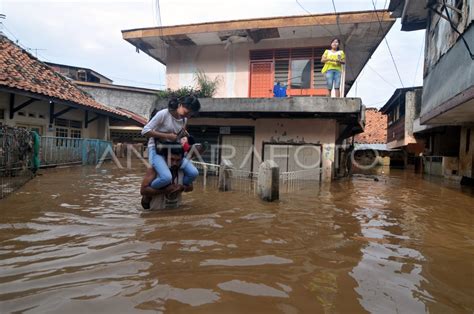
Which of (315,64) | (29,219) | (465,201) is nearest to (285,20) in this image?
(315,64)

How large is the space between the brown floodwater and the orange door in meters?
8.56

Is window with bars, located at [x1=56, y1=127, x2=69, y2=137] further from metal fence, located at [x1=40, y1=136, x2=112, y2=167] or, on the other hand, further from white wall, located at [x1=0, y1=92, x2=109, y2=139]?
metal fence, located at [x1=40, y1=136, x2=112, y2=167]

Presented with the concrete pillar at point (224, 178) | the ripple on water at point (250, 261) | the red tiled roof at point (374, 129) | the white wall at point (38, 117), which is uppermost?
the red tiled roof at point (374, 129)

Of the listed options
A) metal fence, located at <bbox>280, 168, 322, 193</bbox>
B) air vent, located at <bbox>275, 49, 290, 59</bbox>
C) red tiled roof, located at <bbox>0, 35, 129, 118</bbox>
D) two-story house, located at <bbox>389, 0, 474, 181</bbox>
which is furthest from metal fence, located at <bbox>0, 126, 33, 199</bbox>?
two-story house, located at <bbox>389, 0, 474, 181</bbox>

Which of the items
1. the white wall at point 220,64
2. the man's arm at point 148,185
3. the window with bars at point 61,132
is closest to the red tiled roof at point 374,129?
the white wall at point 220,64

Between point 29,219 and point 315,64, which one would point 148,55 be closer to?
point 315,64

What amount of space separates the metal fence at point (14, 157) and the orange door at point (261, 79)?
8186 mm

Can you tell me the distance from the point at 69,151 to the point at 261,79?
8.71 metres

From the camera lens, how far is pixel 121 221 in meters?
4.77

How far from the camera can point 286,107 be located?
1160cm

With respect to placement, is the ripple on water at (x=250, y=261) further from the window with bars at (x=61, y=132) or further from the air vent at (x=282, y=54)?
the window with bars at (x=61, y=132)

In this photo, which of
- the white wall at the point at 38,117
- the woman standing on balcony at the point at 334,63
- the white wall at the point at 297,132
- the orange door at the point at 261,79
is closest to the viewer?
the woman standing on balcony at the point at 334,63

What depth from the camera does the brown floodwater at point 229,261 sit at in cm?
239

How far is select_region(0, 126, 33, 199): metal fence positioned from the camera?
26.8 feet
